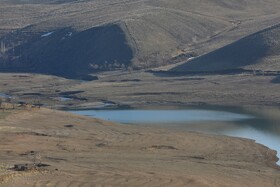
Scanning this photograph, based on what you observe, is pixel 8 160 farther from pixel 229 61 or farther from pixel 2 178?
pixel 229 61

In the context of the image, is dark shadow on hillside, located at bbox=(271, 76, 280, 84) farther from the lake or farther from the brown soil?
the brown soil

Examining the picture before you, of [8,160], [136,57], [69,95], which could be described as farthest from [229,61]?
[8,160]

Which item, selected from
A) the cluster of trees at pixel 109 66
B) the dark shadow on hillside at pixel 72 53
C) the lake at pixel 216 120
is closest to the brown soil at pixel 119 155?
the lake at pixel 216 120

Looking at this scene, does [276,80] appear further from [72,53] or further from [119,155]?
[119,155]

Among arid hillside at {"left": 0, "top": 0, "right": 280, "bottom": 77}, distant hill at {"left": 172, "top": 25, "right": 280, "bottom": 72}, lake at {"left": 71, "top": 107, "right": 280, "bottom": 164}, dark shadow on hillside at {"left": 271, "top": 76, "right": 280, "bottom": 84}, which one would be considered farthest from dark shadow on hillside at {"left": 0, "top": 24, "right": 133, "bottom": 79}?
lake at {"left": 71, "top": 107, "right": 280, "bottom": 164}

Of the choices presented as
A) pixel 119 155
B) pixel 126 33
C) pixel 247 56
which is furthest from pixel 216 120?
pixel 126 33

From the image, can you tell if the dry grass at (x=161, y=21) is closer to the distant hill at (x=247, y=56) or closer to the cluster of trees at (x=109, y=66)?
the cluster of trees at (x=109, y=66)
